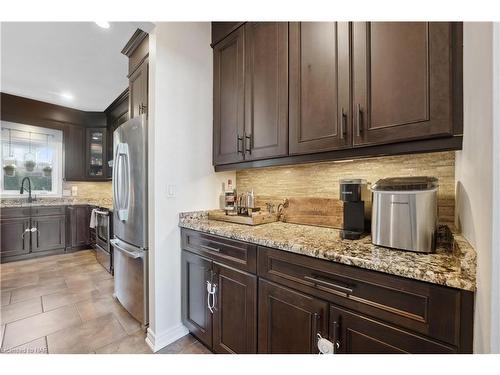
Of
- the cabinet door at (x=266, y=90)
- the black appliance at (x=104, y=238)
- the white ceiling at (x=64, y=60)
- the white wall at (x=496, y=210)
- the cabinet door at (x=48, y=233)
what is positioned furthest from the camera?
the cabinet door at (x=48, y=233)

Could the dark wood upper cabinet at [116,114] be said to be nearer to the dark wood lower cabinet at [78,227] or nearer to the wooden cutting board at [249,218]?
the dark wood lower cabinet at [78,227]

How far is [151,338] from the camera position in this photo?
1662 mm

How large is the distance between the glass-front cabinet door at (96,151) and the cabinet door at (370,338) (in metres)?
4.87

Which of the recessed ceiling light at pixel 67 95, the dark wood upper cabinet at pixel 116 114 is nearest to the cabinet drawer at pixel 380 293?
the dark wood upper cabinet at pixel 116 114

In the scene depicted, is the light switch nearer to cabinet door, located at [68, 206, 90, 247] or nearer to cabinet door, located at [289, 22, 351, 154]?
cabinet door, located at [289, 22, 351, 154]

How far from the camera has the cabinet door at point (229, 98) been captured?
5.69ft

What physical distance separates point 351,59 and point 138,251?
2008 millimetres

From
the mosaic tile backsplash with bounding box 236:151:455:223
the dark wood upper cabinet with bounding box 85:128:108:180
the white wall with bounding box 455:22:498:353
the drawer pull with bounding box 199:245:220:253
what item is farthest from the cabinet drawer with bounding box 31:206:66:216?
the white wall with bounding box 455:22:498:353

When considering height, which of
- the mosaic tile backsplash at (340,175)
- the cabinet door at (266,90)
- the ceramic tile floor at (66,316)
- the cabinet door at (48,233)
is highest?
the cabinet door at (266,90)

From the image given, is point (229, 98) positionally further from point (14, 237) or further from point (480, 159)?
point (14, 237)

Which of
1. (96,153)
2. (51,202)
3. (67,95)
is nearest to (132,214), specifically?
(67,95)

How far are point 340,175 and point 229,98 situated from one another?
109cm

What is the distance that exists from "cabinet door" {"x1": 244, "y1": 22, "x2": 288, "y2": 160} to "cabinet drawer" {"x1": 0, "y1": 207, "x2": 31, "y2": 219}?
422cm

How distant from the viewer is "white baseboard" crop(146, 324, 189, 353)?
1624 millimetres
